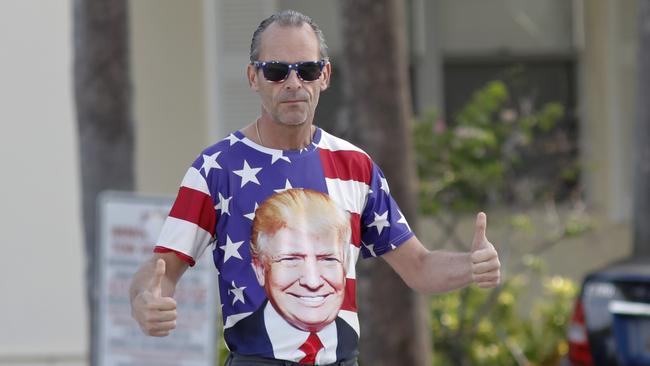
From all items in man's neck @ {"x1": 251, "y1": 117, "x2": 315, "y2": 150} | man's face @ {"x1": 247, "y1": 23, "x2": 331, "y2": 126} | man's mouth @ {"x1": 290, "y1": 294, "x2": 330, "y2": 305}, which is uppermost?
man's face @ {"x1": 247, "y1": 23, "x2": 331, "y2": 126}

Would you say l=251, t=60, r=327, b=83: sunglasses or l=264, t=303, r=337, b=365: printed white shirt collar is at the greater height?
l=251, t=60, r=327, b=83: sunglasses

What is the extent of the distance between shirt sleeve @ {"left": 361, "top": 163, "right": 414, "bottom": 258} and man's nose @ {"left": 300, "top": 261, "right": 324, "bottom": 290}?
0.26 metres

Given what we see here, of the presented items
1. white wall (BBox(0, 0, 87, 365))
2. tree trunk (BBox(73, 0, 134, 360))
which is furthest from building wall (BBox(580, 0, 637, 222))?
tree trunk (BBox(73, 0, 134, 360))

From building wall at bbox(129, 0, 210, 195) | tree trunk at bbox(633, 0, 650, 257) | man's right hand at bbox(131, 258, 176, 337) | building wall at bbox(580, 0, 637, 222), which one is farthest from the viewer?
building wall at bbox(580, 0, 637, 222)

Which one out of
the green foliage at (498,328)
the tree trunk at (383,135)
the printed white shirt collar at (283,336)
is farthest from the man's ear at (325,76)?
the green foliage at (498,328)

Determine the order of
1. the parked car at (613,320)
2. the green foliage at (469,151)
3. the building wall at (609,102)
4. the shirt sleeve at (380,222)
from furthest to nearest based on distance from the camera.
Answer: the building wall at (609,102), the green foliage at (469,151), the parked car at (613,320), the shirt sleeve at (380,222)

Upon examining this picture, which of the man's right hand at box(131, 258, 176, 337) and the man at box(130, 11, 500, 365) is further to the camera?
the man at box(130, 11, 500, 365)

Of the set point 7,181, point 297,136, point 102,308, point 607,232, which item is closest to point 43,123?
point 7,181

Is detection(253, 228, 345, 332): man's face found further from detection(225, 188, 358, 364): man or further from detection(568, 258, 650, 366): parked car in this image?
detection(568, 258, 650, 366): parked car

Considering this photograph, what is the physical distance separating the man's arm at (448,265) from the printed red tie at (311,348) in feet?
1.03

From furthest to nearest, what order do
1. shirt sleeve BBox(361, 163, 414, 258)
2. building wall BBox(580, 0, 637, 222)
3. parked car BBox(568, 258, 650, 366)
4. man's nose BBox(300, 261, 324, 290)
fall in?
building wall BBox(580, 0, 637, 222)
parked car BBox(568, 258, 650, 366)
shirt sleeve BBox(361, 163, 414, 258)
man's nose BBox(300, 261, 324, 290)

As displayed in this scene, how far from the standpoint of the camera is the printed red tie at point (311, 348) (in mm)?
3420

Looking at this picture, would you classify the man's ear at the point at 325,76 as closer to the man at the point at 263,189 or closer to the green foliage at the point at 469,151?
the man at the point at 263,189

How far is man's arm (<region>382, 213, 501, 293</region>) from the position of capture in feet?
11.2
